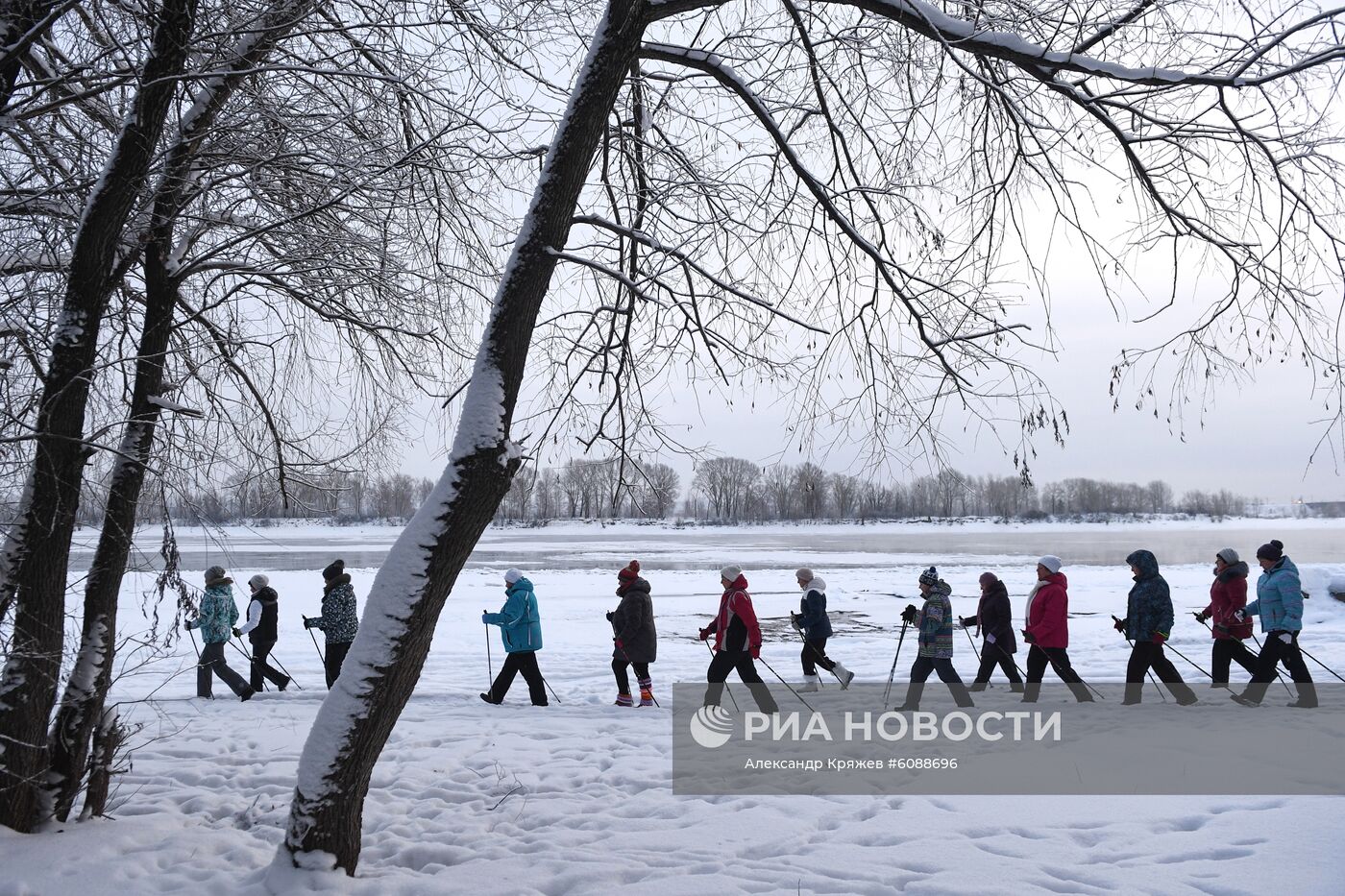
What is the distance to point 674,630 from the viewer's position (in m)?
15.1

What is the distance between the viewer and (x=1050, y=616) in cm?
901

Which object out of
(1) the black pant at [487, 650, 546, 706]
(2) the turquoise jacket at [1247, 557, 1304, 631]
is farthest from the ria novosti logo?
(2) the turquoise jacket at [1247, 557, 1304, 631]

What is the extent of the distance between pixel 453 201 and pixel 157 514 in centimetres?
258

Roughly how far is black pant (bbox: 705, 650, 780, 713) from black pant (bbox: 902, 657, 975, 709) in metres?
1.30

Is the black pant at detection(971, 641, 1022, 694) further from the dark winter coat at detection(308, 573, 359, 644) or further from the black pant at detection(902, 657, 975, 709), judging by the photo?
the dark winter coat at detection(308, 573, 359, 644)

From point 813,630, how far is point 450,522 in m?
7.06

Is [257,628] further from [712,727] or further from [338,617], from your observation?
[712,727]

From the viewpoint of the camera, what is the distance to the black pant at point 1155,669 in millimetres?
8625

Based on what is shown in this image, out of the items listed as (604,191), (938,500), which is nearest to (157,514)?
(604,191)

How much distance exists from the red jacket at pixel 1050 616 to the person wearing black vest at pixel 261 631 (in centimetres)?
833

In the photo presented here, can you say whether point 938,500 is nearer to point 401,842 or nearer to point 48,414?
point 401,842

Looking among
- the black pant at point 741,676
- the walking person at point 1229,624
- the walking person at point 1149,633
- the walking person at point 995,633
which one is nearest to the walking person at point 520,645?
the black pant at point 741,676

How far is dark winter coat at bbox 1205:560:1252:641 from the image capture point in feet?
30.3

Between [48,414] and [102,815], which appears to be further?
[102,815]
